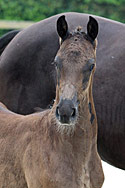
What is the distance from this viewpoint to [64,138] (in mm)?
3629

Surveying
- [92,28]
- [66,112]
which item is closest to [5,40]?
[92,28]

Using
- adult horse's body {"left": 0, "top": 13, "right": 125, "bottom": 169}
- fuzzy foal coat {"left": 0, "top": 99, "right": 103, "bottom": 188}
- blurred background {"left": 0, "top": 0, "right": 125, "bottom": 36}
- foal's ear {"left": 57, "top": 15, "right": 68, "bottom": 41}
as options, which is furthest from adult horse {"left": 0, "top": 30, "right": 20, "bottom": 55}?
blurred background {"left": 0, "top": 0, "right": 125, "bottom": 36}

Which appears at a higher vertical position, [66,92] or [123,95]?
[66,92]

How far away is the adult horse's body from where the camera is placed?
4422mm

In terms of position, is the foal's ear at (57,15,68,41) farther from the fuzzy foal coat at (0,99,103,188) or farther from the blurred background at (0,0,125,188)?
the blurred background at (0,0,125,188)

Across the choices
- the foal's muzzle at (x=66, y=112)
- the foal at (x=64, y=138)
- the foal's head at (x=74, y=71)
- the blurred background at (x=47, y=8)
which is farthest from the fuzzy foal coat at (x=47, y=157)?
the blurred background at (x=47, y=8)

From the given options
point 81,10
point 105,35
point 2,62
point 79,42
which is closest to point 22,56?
point 2,62

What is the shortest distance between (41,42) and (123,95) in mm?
1092

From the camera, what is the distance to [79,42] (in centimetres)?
351

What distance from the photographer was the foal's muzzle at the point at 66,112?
10.6ft

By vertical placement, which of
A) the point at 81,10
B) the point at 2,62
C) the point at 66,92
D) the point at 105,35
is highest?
the point at 66,92

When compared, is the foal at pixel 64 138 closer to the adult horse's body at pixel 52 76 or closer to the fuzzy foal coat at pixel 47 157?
the fuzzy foal coat at pixel 47 157

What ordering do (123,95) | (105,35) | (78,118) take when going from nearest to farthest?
(78,118), (123,95), (105,35)

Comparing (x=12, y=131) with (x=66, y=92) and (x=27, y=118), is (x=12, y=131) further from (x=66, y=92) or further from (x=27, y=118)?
(x=66, y=92)
